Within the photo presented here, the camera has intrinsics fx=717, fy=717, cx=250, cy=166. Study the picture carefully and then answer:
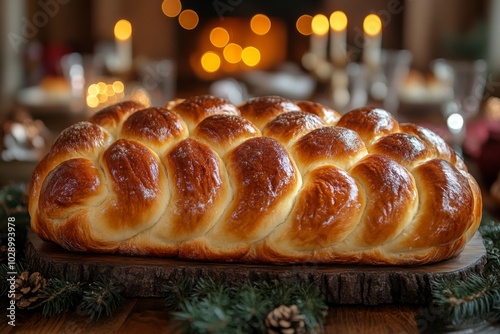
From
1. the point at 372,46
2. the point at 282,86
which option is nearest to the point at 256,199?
the point at 372,46

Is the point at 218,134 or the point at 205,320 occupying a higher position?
the point at 218,134

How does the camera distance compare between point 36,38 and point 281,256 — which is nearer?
point 281,256

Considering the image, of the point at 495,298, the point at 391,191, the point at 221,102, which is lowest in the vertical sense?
the point at 495,298

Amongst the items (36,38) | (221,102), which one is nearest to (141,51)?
(36,38)

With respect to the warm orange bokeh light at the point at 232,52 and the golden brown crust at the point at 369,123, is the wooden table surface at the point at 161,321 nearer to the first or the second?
the golden brown crust at the point at 369,123

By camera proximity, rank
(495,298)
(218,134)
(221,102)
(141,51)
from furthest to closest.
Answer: (141,51) → (221,102) → (218,134) → (495,298)

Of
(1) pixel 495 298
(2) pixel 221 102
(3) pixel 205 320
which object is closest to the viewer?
(3) pixel 205 320

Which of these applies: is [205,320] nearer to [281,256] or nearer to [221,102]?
[281,256]
